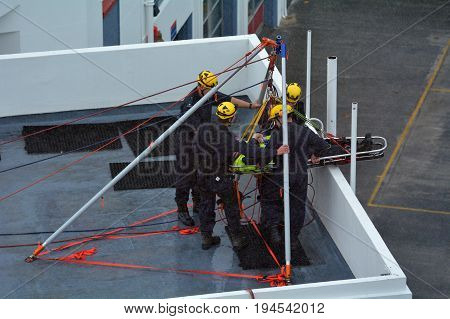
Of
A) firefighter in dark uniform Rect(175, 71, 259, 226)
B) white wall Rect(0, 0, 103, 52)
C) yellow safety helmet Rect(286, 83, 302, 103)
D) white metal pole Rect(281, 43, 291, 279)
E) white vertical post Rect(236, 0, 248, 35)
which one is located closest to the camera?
white metal pole Rect(281, 43, 291, 279)

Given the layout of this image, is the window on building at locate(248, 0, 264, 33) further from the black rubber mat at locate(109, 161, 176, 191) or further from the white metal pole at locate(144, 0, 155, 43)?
the black rubber mat at locate(109, 161, 176, 191)

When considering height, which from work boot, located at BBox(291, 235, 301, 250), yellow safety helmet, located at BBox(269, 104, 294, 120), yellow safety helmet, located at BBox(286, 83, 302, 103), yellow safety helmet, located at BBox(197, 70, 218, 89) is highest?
yellow safety helmet, located at BBox(197, 70, 218, 89)

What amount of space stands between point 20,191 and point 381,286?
5560mm

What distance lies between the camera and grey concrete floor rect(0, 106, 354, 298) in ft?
40.9

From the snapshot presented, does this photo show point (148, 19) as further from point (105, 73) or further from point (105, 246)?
point (105, 246)

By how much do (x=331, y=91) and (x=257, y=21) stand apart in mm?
13473

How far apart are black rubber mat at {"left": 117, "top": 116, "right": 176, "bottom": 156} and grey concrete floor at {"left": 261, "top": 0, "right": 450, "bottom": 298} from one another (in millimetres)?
3386

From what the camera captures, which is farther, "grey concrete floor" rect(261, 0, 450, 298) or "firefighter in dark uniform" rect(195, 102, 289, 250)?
"grey concrete floor" rect(261, 0, 450, 298)

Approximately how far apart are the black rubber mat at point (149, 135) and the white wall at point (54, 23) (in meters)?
2.86

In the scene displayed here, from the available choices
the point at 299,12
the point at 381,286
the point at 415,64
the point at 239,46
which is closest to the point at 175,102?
the point at 239,46

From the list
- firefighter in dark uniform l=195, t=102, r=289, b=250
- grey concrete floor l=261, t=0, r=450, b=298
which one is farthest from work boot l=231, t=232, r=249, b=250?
grey concrete floor l=261, t=0, r=450, b=298

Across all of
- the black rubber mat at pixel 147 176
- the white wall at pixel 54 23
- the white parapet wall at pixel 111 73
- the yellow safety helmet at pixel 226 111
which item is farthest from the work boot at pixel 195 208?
the white wall at pixel 54 23

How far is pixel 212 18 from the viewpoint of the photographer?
25.0m

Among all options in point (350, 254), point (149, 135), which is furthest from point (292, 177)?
point (149, 135)
